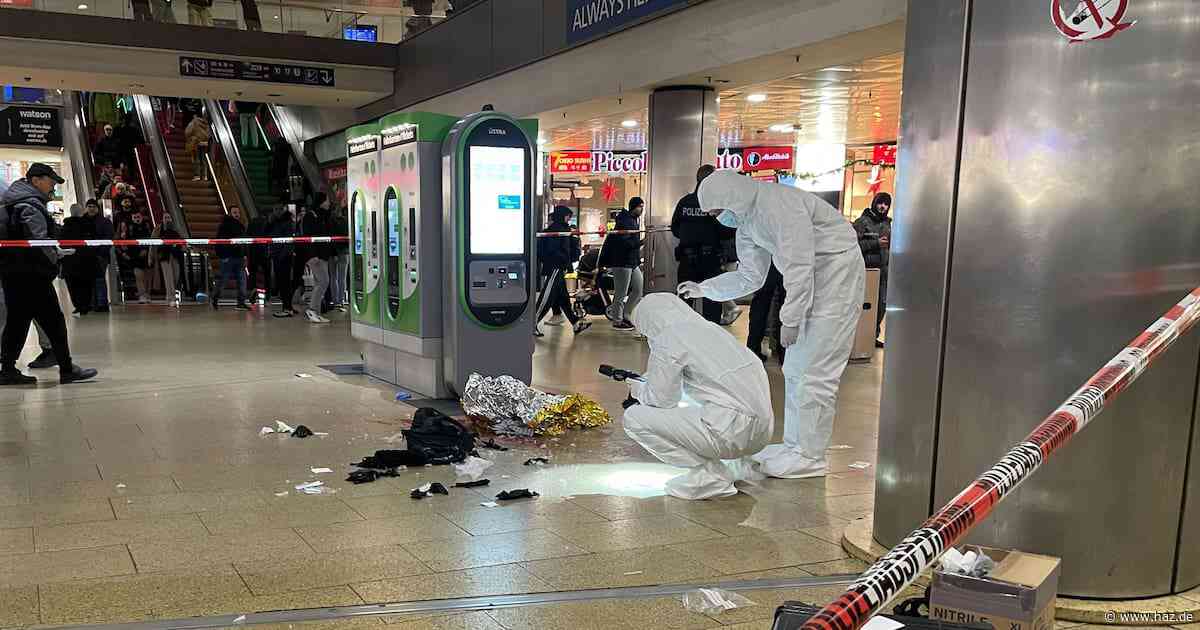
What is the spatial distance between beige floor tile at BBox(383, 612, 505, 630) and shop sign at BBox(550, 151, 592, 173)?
59.8 feet

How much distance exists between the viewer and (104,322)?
12.0m

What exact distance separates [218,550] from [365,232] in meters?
4.48

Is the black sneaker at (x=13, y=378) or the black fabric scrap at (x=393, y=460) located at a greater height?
the black fabric scrap at (x=393, y=460)

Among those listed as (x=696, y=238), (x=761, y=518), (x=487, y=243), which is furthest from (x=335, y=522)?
(x=696, y=238)

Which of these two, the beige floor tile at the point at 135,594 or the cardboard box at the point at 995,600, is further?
the beige floor tile at the point at 135,594

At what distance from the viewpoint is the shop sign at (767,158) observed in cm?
1964

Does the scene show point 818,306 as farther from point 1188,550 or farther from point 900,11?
point 900,11

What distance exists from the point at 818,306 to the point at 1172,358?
6.28ft

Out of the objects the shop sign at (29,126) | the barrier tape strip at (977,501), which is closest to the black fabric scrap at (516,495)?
the barrier tape strip at (977,501)

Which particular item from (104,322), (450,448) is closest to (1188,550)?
(450,448)

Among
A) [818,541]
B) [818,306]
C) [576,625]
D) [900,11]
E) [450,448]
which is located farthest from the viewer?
[900,11]

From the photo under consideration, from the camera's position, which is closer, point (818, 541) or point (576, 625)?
point (576, 625)

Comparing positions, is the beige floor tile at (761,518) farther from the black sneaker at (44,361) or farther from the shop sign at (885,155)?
the shop sign at (885,155)

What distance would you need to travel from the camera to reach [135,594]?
324cm
